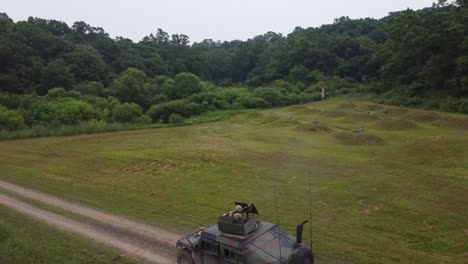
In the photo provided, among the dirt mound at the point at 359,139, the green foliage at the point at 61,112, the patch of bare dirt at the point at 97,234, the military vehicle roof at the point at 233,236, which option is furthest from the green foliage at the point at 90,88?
the military vehicle roof at the point at 233,236

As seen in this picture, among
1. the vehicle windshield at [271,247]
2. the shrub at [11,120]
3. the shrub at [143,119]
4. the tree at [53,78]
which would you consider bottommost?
→ the shrub at [143,119]

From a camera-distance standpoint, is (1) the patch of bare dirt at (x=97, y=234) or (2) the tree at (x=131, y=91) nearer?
(1) the patch of bare dirt at (x=97, y=234)

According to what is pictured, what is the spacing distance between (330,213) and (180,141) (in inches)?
864

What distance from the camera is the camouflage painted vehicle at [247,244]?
9617 mm

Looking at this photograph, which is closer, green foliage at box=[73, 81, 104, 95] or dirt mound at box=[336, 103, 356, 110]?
dirt mound at box=[336, 103, 356, 110]

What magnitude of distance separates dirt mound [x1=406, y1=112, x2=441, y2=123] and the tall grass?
99.8 feet

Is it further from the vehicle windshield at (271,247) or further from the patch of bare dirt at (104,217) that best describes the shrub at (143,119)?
the vehicle windshield at (271,247)

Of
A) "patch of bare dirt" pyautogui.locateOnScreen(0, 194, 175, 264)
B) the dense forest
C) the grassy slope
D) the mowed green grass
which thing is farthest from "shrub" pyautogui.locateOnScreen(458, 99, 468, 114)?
the grassy slope

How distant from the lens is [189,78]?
6319 cm

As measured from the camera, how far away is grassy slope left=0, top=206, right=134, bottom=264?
478 inches

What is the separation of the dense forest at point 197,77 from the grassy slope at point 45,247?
30.3 meters

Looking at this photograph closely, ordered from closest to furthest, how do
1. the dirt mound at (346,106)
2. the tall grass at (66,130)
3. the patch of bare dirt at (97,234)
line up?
the patch of bare dirt at (97,234), the tall grass at (66,130), the dirt mound at (346,106)

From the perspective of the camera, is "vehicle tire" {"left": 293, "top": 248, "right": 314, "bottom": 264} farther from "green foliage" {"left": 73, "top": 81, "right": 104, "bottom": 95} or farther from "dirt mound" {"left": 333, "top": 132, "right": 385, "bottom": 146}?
"green foliage" {"left": 73, "top": 81, "right": 104, "bottom": 95}

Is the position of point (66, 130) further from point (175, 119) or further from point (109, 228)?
point (109, 228)
